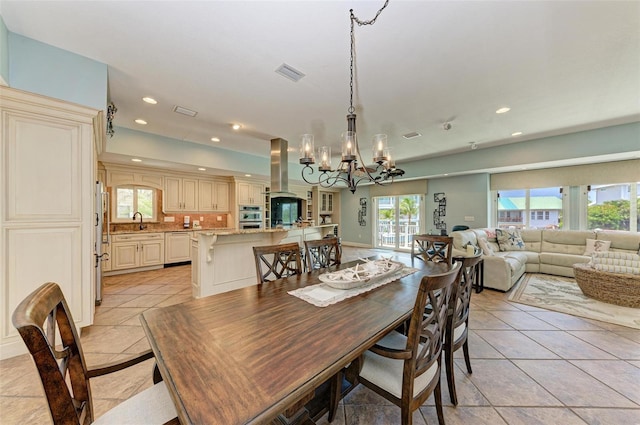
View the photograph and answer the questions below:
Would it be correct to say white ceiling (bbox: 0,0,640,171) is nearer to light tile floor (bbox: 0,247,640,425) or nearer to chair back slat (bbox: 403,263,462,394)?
chair back slat (bbox: 403,263,462,394)

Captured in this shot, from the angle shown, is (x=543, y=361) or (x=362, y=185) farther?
(x=362, y=185)

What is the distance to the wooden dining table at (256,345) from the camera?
70 cm

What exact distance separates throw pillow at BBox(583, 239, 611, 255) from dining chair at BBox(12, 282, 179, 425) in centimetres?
662

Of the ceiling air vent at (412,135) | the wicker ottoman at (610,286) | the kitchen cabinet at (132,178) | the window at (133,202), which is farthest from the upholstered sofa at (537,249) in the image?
the window at (133,202)

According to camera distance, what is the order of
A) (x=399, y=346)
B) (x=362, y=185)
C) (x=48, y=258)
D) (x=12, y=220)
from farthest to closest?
(x=362, y=185), (x=48, y=258), (x=12, y=220), (x=399, y=346)

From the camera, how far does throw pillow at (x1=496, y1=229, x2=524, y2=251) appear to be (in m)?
5.11

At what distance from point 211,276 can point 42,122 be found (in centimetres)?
237

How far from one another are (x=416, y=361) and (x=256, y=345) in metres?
0.78

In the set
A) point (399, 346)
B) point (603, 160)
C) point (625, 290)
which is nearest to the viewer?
point (399, 346)

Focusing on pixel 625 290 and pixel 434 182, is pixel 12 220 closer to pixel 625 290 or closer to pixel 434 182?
pixel 625 290

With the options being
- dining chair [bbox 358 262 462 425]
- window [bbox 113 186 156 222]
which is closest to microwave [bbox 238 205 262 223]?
window [bbox 113 186 156 222]

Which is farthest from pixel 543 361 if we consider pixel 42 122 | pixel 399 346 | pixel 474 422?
pixel 42 122

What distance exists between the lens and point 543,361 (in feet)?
6.81

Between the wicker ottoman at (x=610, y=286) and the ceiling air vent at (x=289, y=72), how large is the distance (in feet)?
15.7
